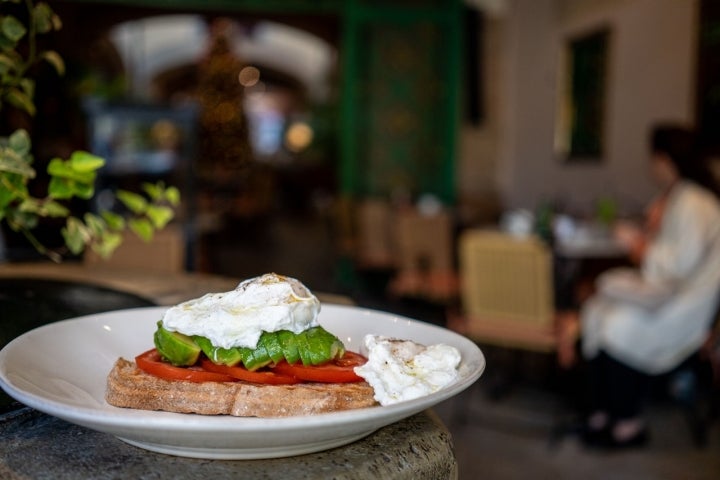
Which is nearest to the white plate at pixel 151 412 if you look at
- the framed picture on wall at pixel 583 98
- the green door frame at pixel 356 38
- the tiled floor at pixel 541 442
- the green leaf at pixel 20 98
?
the green leaf at pixel 20 98

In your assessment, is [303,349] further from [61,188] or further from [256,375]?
[61,188]

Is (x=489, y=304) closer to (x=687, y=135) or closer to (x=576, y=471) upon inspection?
(x=576, y=471)

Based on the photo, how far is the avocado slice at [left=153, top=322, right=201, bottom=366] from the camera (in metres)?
0.83

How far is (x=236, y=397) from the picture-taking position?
82 centimetres

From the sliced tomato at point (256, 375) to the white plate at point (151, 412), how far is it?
46mm

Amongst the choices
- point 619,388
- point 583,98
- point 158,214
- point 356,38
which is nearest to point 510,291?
point 619,388

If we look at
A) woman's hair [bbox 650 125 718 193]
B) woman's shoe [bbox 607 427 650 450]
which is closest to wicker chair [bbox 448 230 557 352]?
woman's shoe [bbox 607 427 650 450]

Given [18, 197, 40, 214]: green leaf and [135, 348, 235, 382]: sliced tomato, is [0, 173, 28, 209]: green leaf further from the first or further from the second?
[135, 348, 235, 382]: sliced tomato

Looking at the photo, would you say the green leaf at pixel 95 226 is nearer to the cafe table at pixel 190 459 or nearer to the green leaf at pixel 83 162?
the green leaf at pixel 83 162

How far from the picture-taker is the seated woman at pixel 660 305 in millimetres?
3561

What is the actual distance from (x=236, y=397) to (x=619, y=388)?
321 centimetres

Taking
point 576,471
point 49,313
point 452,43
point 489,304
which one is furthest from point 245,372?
point 452,43

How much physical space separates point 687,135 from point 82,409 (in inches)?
142

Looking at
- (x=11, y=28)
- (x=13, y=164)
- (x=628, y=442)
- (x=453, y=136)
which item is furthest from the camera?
(x=453, y=136)
